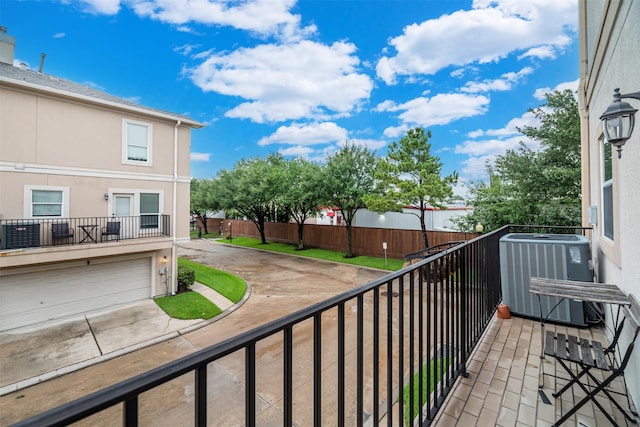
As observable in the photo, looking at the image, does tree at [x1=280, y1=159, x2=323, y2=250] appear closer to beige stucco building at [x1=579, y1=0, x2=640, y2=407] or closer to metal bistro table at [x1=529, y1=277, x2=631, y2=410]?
beige stucco building at [x1=579, y1=0, x2=640, y2=407]

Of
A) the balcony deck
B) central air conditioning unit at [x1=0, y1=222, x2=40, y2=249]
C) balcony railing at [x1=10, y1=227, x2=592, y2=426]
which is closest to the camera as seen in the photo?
balcony railing at [x1=10, y1=227, x2=592, y2=426]

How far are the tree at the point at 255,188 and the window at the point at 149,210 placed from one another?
21.7 ft

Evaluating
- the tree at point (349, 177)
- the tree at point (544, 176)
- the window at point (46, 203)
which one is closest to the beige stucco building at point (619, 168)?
the tree at point (544, 176)

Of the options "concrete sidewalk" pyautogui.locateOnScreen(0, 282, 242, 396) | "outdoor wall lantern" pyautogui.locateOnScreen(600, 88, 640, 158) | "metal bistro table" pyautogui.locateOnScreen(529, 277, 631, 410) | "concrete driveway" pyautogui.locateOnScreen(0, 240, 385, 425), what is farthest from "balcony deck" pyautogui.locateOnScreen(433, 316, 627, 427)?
"concrete sidewalk" pyautogui.locateOnScreen(0, 282, 242, 396)

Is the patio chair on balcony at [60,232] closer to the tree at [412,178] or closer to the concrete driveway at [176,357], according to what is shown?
the concrete driveway at [176,357]

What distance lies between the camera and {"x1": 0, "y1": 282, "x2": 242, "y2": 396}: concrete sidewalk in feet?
16.0

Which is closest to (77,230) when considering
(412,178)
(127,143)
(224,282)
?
(127,143)

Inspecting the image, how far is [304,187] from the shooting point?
1415cm

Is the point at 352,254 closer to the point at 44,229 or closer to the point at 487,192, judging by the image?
the point at 487,192

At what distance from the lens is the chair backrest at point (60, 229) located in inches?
284

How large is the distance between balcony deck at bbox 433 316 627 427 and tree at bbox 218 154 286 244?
13.2 metres

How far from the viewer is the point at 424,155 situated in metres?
11.5

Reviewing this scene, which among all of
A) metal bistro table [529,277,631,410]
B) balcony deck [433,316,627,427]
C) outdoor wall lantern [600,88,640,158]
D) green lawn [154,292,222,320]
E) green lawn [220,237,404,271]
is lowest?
green lawn [154,292,222,320]

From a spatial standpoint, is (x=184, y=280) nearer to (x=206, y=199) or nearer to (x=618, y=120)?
(x=618, y=120)
